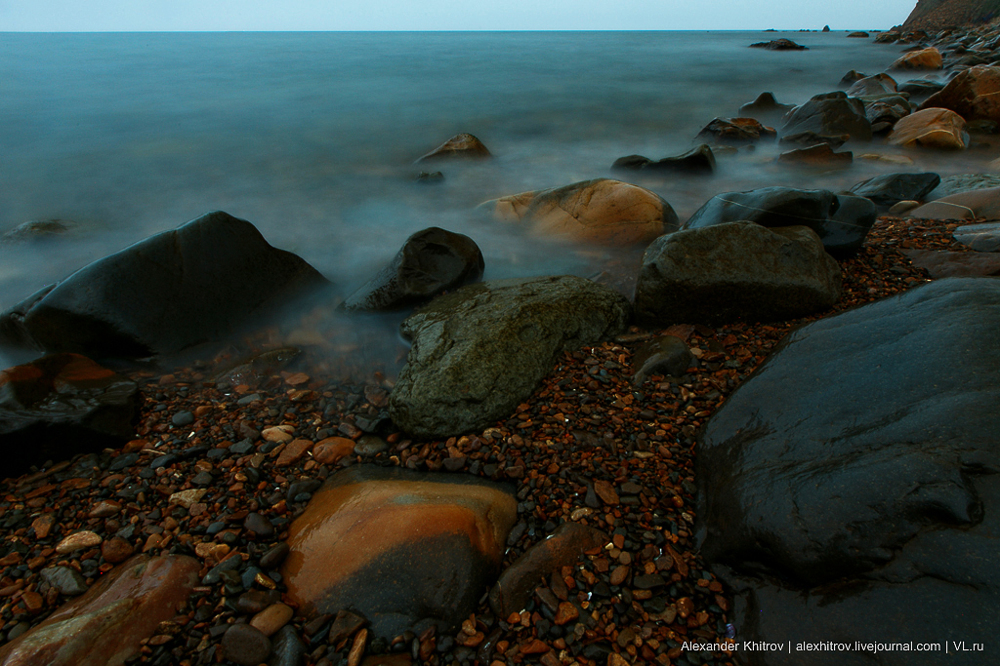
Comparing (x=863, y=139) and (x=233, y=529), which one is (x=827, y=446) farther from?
(x=863, y=139)

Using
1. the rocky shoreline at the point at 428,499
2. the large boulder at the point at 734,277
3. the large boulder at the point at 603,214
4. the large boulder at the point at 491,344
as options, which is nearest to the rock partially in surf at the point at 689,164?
the large boulder at the point at 603,214

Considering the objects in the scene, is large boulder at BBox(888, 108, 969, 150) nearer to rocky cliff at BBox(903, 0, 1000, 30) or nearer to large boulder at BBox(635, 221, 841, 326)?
large boulder at BBox(635, 221, 841, 326)

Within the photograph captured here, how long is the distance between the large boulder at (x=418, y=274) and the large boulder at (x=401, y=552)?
82.5 inches

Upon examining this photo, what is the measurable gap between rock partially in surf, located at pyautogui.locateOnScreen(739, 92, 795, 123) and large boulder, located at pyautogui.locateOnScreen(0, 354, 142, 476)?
49.6ft

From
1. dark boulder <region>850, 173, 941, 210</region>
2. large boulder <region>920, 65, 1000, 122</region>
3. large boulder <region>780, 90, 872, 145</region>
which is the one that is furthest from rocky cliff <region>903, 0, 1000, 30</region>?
dark boulder <region>850, 173, 941, 210</region>

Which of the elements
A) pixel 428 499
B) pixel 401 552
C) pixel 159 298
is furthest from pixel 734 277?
pixel 159 298

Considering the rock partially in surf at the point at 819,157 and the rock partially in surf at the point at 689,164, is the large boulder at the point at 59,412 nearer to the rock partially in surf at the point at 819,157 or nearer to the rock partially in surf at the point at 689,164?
the rock partially in surf at the point at 689,164

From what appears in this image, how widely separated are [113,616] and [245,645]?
1.87 ft

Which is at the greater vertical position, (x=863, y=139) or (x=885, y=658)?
(x=863, y=139)

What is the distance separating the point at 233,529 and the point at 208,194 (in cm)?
714

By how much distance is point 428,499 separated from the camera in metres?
2.37

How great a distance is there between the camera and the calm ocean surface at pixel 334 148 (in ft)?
20.5

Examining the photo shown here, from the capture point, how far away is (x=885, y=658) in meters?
1.54

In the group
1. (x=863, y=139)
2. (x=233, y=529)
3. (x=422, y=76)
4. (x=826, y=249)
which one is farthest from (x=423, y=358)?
(x=422, y=76)
